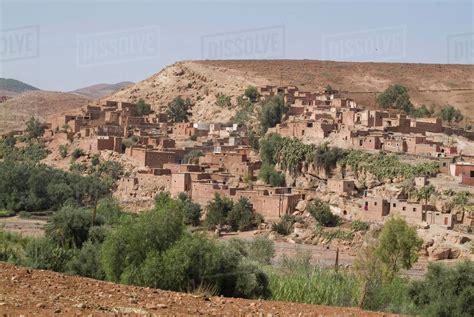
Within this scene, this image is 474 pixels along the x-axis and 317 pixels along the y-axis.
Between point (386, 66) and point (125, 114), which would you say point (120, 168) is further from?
point (386, 66)

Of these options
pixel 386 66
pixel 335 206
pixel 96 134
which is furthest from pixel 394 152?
pixel 386 66

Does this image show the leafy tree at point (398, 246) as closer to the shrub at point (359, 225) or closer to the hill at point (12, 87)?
the shrub at point (359, 225)

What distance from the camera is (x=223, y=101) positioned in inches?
1815

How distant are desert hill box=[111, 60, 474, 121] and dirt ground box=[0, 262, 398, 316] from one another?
108 feet

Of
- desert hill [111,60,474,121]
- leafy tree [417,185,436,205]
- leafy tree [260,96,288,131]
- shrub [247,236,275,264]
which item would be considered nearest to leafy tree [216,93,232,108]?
desert hill [111,60,474,121]

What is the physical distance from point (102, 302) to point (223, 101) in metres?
36.9

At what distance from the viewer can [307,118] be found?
3481 cm

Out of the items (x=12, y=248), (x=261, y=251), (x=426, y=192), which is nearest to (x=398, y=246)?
(x=261, y=251)

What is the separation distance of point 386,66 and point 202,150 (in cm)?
3893

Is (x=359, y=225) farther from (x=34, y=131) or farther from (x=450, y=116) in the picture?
(x=34, y=131)

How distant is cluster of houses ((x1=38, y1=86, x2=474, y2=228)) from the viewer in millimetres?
27797

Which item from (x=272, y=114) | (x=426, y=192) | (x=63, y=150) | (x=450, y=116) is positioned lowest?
(x=426, y=192)

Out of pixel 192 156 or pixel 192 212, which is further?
pixel 192 156

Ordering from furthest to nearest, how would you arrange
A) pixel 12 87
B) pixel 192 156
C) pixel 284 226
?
pixel 12 87 < pixel 192 156 < pixel 284 226
